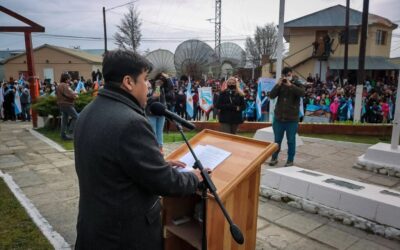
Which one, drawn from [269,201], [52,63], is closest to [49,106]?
Result: [269,201]

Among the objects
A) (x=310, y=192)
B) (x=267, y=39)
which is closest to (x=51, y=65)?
(x=267, y=39)

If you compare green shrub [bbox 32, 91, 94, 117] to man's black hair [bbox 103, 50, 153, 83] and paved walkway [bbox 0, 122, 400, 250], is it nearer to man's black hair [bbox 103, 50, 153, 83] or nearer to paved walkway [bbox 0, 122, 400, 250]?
paved walkway [bbox 0, 122, 400, 250]

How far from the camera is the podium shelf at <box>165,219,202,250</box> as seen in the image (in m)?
2.48

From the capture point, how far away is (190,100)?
44.6 ft

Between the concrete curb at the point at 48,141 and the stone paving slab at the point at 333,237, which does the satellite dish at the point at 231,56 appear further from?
the stone paving slab at the point at 333,237

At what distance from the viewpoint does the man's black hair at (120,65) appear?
5.79 feet

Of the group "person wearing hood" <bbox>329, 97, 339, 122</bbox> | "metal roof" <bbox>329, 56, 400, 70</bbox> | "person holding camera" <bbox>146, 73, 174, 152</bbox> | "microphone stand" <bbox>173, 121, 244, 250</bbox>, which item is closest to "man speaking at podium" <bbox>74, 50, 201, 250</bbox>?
"microphone stand" <bbox>173, 121, 244, 250</bbox>

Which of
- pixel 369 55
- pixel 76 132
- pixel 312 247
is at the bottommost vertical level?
pixel 312 247

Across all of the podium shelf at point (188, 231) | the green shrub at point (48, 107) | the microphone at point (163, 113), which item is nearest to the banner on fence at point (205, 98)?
the green shrub at point (48, 107)

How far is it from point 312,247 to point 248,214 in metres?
1.29

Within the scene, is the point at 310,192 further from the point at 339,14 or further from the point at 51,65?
the point at 51,65

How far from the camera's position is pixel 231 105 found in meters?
6.84

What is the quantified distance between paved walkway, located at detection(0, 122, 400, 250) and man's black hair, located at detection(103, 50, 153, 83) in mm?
2541

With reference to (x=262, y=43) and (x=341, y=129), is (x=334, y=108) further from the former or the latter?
(x=262, y=43)
